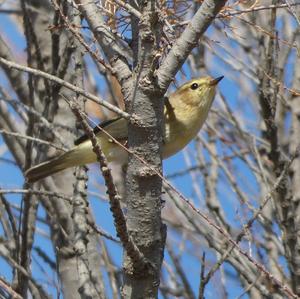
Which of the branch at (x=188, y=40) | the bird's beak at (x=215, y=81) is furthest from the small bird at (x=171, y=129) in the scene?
the branch at (x=188, y=40)

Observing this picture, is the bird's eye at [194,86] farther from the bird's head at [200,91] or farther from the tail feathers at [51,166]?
the tail feathers at [51,166]

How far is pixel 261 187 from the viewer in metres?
4.22

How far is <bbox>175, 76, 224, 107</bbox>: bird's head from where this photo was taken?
4.21 meters

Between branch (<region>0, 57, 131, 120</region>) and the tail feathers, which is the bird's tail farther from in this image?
branch (<region>0, 57, 131, 120</region>)

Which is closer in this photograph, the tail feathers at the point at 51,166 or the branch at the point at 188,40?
the branch at the point at 188,40

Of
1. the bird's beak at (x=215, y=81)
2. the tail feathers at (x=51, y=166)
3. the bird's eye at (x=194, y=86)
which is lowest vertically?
the tail feathers at (x=51, y=166)

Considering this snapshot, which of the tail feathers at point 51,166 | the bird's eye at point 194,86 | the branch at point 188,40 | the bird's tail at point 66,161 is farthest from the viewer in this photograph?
the bird's eye at point 194,86

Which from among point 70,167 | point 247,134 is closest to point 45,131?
point 70,167

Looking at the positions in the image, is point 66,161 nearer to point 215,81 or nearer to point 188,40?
point 215,81

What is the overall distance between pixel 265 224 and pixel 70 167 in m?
1.14

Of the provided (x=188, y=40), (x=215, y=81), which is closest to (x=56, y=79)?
(x=188, y=40)

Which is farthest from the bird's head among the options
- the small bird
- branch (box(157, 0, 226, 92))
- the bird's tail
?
branch (box(157, 0, 226, 92))

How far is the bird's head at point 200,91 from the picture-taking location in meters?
4.21

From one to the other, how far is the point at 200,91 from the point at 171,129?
45 centimetres
